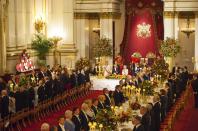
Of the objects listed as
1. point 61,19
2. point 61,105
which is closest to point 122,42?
point 61,19

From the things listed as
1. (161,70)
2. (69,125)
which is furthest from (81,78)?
(69,125)

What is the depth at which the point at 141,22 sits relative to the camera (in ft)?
109

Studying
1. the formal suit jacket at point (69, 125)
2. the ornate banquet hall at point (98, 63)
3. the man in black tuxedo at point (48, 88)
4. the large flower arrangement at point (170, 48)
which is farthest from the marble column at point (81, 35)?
the formal suit jacket at point (69, 125)

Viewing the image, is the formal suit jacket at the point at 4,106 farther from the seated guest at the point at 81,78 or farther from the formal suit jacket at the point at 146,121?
the seated guest at the point at 81,78

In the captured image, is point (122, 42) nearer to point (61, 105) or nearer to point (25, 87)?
point (61, 105)

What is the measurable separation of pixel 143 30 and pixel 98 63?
559 cm

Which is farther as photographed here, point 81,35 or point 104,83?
point 81,35

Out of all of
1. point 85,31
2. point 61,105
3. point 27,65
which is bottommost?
point 61,105

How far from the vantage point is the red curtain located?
32594 millimetres

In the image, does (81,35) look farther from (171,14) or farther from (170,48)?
(170,48)

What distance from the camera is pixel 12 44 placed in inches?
998

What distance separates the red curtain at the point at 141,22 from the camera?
32.6 meters

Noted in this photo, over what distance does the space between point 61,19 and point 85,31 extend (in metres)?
2.10

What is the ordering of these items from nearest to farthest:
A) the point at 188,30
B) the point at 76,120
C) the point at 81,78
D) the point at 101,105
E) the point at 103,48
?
1. the point at 76,120
2. the point at 101,105
3. the point at 81,78
4. the point at 103,48
5. the point at 188,30
